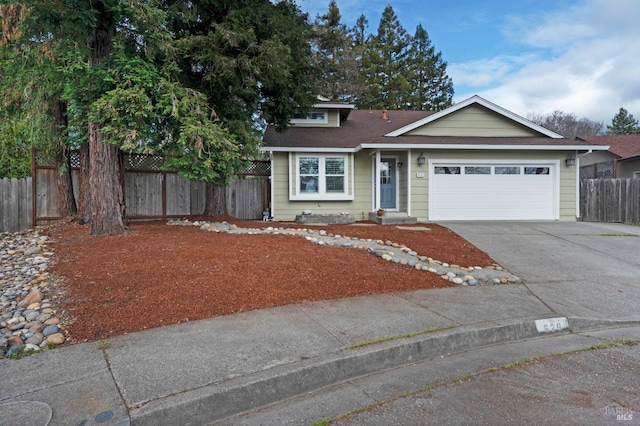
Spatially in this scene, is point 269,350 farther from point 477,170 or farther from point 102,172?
point 477,170

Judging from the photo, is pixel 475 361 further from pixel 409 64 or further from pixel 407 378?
pixel 409 64

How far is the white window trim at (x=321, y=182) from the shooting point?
12531 millimetres

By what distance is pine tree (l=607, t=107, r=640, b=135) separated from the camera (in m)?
41.4

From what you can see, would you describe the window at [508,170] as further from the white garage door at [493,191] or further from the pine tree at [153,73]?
the pine tree at [153,73]

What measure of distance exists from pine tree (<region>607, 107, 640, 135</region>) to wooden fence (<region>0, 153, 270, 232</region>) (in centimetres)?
4691

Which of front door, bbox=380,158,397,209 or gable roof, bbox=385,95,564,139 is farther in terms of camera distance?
front door, bbox=380,158,397,209

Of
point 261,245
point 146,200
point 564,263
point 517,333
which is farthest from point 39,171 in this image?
point 564,263

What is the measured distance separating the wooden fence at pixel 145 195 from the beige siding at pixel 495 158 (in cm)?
521

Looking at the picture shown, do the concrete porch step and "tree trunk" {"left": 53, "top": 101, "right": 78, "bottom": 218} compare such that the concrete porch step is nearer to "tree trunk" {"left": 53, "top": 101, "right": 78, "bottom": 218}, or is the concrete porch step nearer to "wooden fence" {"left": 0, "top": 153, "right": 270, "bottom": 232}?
"wooden fence" {"left": 0, "top": 153, "right": 270, "bottom": 232}

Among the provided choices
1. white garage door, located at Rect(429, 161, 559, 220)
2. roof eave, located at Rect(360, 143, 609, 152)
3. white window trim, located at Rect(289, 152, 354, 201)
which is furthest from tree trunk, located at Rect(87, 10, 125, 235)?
white garage door, located at Rect(429, 161, 559, 220)

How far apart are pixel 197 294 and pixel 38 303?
178cm

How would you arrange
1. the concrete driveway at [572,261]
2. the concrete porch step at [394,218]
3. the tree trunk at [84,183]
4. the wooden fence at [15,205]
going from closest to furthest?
the concrete driveway at [572,261], the tree trunk at [84,183], the wooden fence at [15,205], the concrete porch step at [394,218]

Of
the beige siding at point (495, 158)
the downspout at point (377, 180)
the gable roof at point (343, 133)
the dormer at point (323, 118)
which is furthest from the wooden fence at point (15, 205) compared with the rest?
the beige siding at point (495, 158)

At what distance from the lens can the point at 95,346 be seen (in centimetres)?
349
